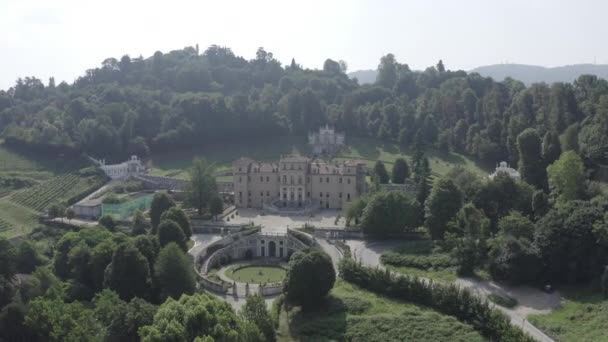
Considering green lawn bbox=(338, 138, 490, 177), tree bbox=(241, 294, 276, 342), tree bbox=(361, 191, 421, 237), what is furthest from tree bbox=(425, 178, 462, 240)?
green lawn bbox=(338, 138, 490, 177)

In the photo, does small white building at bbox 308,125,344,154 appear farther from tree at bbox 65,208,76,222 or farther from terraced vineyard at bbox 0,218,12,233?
terraced vineyard at bbox 0,218,12,233

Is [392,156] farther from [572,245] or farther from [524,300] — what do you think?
[524,300]

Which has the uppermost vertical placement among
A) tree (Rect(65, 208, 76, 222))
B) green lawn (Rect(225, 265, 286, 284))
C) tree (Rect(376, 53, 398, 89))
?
tree (Rect(376, 53, 398, 89))

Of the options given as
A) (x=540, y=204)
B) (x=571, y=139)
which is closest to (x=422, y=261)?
(x=540, y=204)

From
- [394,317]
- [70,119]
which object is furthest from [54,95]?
[394,317]

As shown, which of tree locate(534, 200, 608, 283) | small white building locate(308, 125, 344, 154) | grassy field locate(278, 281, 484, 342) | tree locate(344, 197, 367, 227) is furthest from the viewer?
small white building locate(308, 125, 344, 154)

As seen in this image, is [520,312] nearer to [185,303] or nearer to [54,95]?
[185,303]

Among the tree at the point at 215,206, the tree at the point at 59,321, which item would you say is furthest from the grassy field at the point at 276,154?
the tree at the point at 59,321
